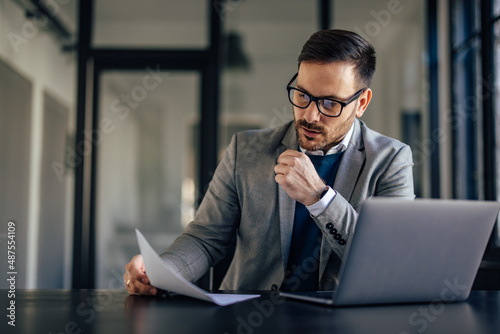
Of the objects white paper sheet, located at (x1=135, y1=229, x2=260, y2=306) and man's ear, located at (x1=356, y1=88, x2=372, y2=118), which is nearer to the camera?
white paper sheet, located at (x1=135, y1=229, x2=260, y2=306)

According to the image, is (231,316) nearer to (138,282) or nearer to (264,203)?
(138,282)

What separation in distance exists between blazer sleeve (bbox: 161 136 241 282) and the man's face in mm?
299

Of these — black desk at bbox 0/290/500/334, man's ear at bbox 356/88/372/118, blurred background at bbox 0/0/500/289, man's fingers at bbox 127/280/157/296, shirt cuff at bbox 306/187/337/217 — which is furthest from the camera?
blurred background at bbox 0/0/500/289

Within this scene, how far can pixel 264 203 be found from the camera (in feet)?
5.44

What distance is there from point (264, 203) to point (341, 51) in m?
0.58

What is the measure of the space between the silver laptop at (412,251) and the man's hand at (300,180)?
36 centimetres

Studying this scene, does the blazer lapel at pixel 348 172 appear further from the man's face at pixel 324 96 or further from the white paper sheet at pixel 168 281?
the white paper sheet at pixel 168 281

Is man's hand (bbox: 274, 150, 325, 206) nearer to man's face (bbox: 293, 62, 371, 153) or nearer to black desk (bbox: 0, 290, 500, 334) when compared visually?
man's face (bbox: 293, 62, 371, 153)

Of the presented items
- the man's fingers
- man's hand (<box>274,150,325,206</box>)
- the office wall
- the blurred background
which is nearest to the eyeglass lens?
man's hand (<box>274,150,325,206</box>)

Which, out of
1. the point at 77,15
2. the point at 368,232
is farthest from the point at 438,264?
the point at 77,15

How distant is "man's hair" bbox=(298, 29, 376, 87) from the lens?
1574 millimetres

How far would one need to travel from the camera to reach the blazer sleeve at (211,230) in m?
1.46

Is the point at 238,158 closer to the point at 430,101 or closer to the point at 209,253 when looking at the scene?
the point at 209,253

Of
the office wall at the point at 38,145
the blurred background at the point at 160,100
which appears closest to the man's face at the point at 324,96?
the blurred background at the point at 160,100
